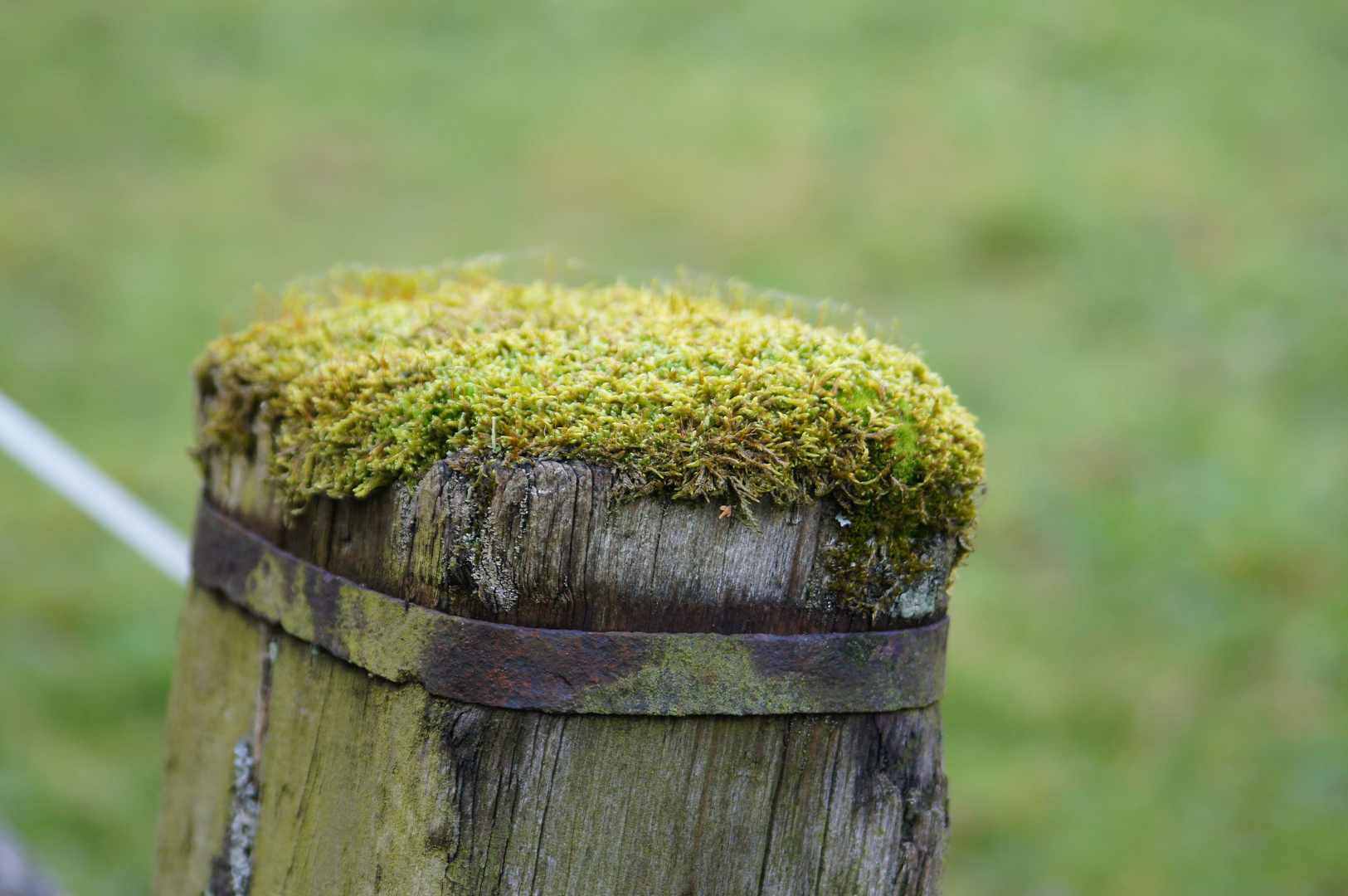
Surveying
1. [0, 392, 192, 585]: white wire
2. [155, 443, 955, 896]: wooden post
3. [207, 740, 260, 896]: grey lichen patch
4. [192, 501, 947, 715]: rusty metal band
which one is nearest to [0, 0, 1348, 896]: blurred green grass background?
[0, 392, 192, 585]: white wire

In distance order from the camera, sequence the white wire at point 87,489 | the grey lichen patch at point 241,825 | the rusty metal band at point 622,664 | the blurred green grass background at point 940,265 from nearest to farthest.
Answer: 1. the rusty metal band at point 622,664
2. the grey lichen patch at point 241,825
3. the white wire at point 87,489
4. the blurred green grass background at point 940,265

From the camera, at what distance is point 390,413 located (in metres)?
1.56

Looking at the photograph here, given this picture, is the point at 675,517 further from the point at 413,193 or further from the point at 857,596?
the point at 413,193

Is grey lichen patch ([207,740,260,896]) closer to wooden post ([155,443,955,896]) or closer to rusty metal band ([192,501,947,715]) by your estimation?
wooden post ([155,443,955,896])

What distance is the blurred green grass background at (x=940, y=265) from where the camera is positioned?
4926 mm

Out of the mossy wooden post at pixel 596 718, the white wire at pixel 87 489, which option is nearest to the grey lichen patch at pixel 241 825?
the mossy wooden post at pixel 596 718

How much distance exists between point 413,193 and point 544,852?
27.0 feet

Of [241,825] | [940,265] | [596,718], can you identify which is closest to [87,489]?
[241,825]

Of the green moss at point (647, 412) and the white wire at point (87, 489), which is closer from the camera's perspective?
the green moss at point (647, 412)

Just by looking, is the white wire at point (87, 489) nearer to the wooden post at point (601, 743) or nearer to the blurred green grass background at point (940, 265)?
the blurred green grass background at point (940, 265)

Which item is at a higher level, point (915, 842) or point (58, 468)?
point (58, 468)

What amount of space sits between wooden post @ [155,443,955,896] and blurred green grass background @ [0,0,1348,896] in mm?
3429

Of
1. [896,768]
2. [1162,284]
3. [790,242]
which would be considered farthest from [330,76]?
[896,768]

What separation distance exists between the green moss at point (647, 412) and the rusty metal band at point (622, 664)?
0.12 meters
